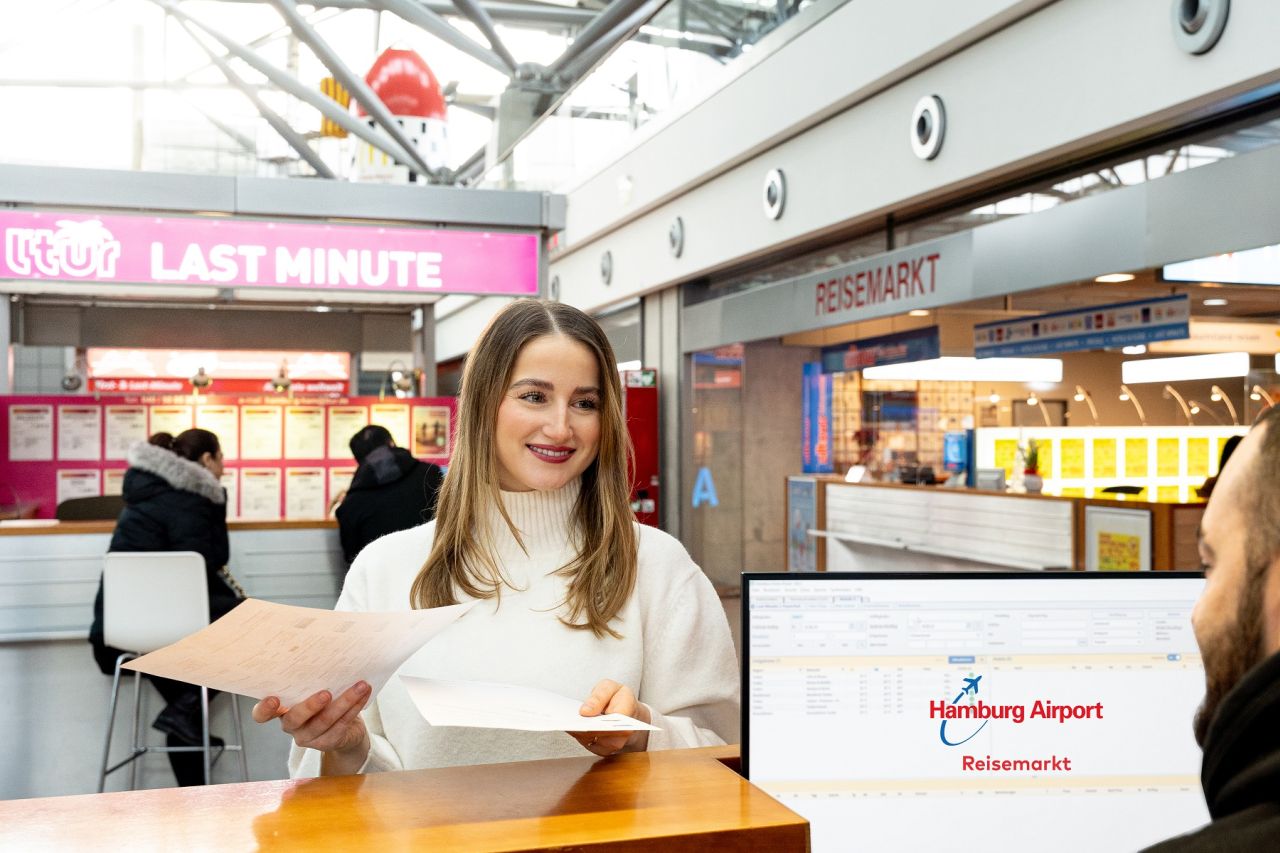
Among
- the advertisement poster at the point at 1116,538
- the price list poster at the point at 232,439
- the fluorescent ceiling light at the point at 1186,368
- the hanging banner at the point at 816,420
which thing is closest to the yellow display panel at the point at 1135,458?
the fluorescent ceiling light at the point at 1186,368

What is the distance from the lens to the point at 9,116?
13391 mm

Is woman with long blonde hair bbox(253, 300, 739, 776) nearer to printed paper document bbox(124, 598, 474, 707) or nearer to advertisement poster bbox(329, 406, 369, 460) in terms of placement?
printed paper document bbox(124, 598, 474, 707)

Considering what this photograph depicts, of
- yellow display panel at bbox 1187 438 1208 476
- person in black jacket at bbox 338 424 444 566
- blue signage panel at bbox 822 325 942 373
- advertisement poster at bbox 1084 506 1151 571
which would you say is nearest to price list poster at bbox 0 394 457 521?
person in black jacket at bbox 338 424 444 566

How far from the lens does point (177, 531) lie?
453cm

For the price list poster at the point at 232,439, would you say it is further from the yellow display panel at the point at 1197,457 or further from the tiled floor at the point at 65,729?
the yellow display panel at the point at 1197,457

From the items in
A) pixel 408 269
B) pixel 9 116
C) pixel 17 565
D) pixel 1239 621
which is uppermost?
pixel 9 116

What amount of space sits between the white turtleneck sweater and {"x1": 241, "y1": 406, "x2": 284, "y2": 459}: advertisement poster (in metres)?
6.03

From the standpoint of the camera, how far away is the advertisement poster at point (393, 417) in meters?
7.53

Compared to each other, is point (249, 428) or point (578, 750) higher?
point (249, 428)

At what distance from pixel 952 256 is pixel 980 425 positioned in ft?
11.5

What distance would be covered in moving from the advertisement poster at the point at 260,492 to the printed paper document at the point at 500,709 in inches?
260

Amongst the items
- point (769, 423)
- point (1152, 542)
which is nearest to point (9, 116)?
point (769, 423)

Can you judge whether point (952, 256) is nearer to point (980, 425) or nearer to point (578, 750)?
point (980, 425)

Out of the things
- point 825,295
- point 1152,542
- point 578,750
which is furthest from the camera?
point 825,295
